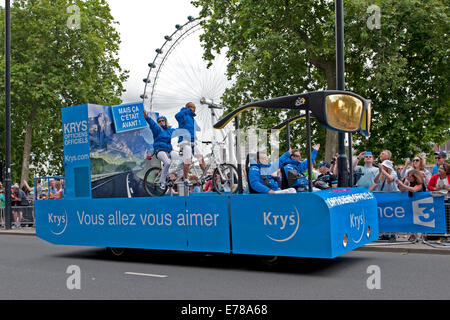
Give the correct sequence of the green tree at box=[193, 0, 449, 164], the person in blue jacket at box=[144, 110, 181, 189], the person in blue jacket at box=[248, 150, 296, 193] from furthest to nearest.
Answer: the green tree at box=[193, 0, 449, 164], the person in blue jacket at box=[144, 110, 181, 189], the person in blue jacket at box=[248, 150, 296, 193]

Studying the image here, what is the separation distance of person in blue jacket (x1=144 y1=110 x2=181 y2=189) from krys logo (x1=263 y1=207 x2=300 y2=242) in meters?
3.12

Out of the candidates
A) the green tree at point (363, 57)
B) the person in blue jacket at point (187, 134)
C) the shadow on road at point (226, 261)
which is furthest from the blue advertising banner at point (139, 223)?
the green tree at point (363, 57)

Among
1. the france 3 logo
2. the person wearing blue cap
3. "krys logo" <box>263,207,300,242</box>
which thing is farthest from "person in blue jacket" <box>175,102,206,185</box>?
the france 3 logo

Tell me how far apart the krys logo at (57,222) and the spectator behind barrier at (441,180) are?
7.31 meters

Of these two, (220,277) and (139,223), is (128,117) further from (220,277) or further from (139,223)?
(220,277)

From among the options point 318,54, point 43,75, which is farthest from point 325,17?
point 43,75

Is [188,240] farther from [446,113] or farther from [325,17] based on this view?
[446,113]

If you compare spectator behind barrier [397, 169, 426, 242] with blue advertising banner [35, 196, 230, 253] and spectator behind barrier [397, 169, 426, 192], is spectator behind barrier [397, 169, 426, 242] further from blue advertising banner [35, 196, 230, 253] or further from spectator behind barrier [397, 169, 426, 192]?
blue advertising banner [35, 196, 230, 253]

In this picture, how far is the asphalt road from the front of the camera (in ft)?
20.1

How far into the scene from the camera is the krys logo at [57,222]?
9.95m

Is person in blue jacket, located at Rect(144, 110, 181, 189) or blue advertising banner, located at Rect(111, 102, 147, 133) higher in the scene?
blue advertising banner, located at Rect(111, 102, 147, 133)

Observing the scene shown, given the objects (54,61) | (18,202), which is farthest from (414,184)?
(54,61)

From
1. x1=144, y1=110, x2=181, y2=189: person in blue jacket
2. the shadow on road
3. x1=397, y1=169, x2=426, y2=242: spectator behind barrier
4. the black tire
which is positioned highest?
x1=144, y1=110, x2=181, y2=189: person in blue jacket

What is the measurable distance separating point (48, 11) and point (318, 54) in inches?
655
